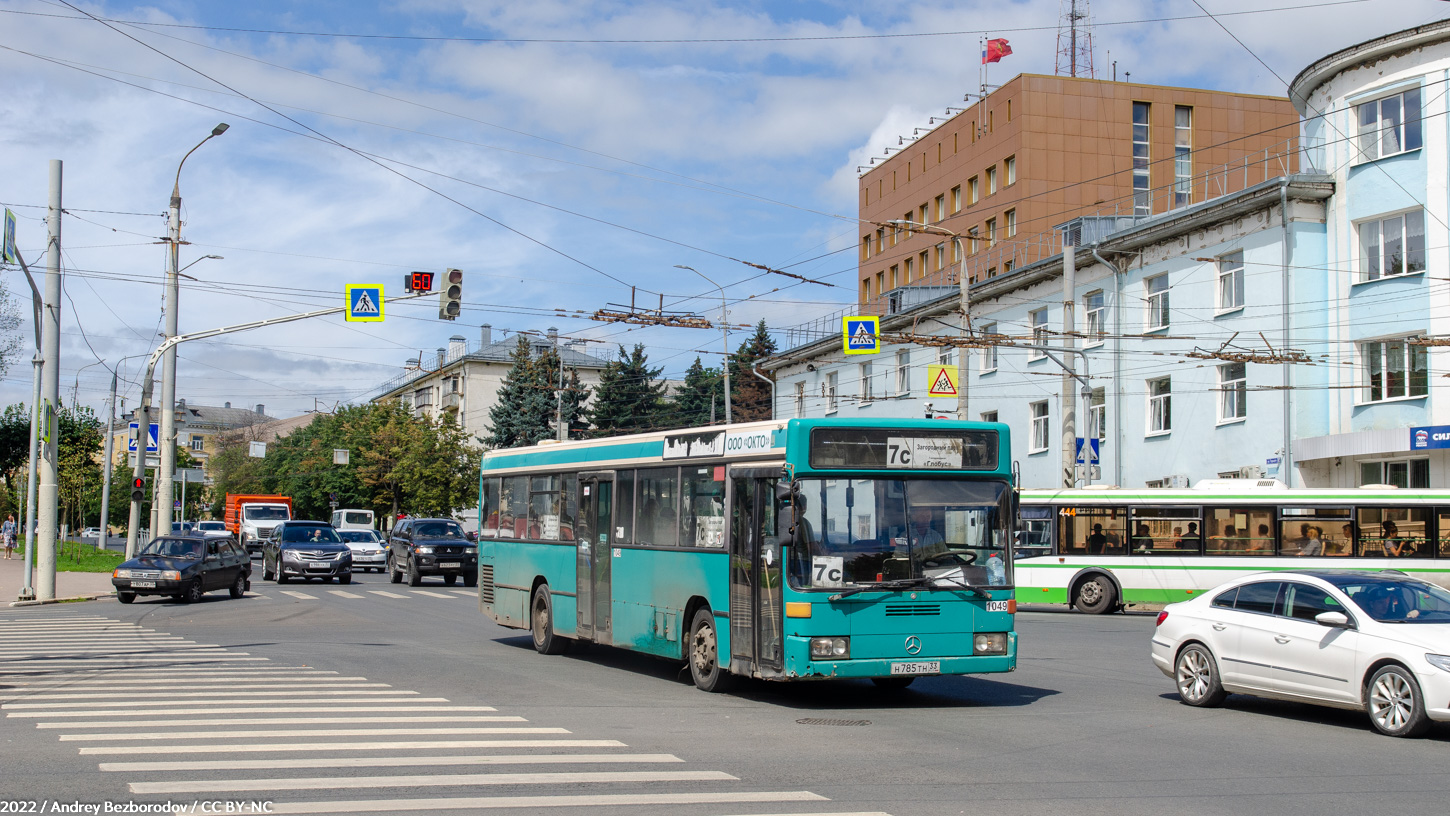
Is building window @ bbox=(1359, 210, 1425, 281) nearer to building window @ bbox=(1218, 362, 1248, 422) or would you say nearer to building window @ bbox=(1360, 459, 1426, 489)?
building window @ bbox=(1218, 362, 1248, 422)

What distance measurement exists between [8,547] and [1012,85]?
46246 mm

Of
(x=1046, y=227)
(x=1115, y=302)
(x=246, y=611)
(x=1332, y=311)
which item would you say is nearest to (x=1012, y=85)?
(x=1046, y=227)

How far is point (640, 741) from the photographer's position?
9805 mm

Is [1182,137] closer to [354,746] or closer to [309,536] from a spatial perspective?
[309,536]

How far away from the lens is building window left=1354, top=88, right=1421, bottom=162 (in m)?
31.3

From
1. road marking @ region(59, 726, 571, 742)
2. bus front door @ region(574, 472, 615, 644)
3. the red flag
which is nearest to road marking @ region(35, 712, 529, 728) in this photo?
road marking @ region(59, 726, 571, 742)

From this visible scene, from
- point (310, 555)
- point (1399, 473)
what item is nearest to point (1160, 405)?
point (1399, 473)

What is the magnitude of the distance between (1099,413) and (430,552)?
20.1 m

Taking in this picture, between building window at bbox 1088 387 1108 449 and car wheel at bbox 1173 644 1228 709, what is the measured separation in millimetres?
28176

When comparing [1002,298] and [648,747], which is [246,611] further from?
[1002,298]

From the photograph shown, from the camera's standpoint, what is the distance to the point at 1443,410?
30156 millimetres

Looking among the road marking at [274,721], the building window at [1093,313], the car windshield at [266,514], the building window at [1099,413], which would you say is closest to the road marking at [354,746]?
the road marking at [274,721]

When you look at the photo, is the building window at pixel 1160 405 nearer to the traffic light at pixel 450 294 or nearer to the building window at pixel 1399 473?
the building window at pixel 1399 473

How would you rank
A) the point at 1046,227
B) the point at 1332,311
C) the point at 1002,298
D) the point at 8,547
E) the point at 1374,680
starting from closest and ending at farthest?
the point at 1374,680, the point at 1332,311, the point at 1002,298, the point at 1046,227, the point at 8,547
